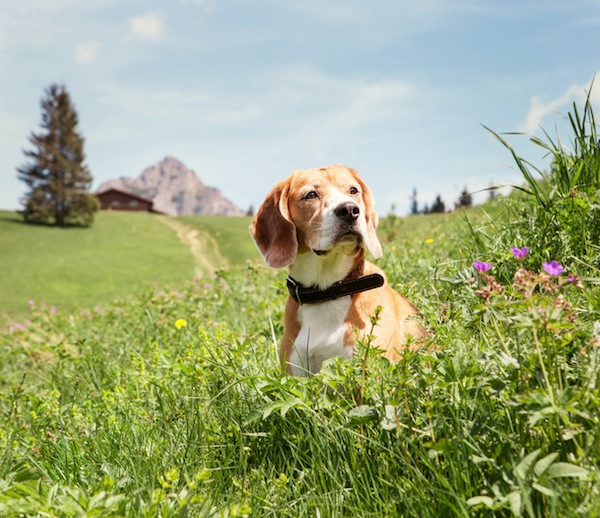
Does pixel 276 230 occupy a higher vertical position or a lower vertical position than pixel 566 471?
higher

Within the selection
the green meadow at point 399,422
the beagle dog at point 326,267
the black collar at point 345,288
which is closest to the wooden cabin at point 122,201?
the beagle dog at point 326,267

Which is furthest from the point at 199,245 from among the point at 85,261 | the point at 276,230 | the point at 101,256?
the point at 276,230

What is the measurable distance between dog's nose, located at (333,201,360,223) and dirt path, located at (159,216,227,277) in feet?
84.2

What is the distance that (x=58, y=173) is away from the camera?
159ft

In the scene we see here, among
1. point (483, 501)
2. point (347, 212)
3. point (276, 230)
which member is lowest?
point (483, 501)

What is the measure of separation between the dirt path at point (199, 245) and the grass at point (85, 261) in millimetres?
620

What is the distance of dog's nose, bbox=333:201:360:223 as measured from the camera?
3.06 metres

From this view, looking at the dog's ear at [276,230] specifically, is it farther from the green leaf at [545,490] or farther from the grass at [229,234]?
the grass at [229,234]

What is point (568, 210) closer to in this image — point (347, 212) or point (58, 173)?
point (347, 212)

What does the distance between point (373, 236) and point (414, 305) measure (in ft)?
1.74

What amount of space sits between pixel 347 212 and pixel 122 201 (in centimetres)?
9176

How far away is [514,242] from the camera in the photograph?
374 cm

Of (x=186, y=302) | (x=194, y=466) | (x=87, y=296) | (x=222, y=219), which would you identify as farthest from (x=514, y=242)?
(x=222, y=219)

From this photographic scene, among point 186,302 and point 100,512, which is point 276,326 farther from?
point 100,512
